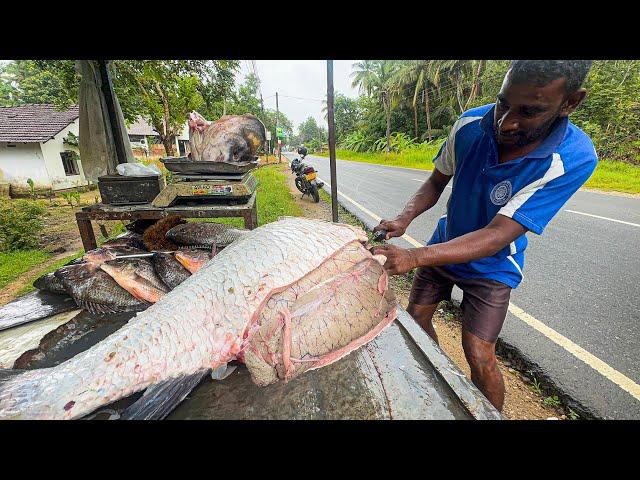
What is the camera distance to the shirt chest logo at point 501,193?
1.52m

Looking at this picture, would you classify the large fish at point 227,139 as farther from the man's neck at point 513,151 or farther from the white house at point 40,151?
the white house at point 40,151

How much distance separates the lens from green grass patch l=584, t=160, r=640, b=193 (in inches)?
354

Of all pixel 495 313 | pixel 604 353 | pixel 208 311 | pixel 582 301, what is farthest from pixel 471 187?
pixel 582 301

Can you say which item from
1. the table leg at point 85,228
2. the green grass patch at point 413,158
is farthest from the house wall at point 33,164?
the green grass patch at point 413,158

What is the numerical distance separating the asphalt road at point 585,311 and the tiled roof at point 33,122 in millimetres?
17534

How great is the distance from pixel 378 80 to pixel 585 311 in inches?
1240

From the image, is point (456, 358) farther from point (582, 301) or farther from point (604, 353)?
point (582, 301)

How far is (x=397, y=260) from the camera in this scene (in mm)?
1362

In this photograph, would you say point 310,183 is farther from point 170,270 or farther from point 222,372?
point 222,372

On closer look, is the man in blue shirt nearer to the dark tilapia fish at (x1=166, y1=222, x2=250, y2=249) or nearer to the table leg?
the dark tilapia fish at (x1=166, y1=222, x2=250, y2=249)

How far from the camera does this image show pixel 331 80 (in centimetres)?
378

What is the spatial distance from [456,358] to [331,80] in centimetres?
348

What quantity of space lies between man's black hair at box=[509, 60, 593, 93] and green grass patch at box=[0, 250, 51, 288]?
6.50 meters
